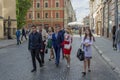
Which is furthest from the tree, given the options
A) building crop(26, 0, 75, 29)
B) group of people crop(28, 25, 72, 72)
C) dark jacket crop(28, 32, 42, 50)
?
dark jacket crop(28, 32, 42, 50)

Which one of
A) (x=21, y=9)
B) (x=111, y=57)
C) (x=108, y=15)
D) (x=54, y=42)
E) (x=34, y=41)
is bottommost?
(x=111, y=57)

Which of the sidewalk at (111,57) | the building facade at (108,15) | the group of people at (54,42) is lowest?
the sidewalk at (111,57)

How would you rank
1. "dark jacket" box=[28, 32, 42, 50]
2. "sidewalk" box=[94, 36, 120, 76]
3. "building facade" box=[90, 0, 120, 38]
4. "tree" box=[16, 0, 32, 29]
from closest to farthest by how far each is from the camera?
"dark jacket" box=[28, 32, 42, 50] < "sidewalk" box=[94, 36, 120, 76] < "building facade" box=[90, 0, 120, 38] < "tree" box=[16, 0, 32, 29]

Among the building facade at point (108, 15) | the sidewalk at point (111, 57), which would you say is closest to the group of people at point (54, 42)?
the sidewalk at point (111, 57)

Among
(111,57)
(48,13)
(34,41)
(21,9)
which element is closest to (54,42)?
(34,41)

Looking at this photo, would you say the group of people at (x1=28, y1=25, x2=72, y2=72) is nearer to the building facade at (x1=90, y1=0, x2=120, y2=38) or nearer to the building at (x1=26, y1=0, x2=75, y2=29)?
the building facade at (x1=90, y1=0, x2=120, y2=38)

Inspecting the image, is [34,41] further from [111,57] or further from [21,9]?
[21,9]

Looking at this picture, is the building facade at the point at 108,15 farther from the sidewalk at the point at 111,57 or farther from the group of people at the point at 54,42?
the group of people at the point at 54,42

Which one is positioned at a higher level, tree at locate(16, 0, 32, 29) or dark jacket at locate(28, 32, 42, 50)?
tree at locate(16, 0, 32, 29)

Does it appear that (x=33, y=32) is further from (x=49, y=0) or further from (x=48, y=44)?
(x=49, y=0)

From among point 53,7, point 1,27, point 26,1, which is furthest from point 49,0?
point 1,27

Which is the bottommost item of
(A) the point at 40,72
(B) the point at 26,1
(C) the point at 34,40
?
(A) the point at 40,72

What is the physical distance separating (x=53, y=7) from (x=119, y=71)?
9762cm

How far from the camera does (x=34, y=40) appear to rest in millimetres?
14133
